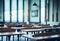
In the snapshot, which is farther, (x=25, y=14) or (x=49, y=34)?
(x=25, y=14)

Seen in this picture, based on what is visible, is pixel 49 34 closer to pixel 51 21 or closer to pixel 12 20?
pixel 51 21

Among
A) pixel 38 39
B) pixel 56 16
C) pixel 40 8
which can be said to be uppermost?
pixel 40 8

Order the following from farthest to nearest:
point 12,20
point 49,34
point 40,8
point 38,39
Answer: point 12,20, point 40,8, point 49,34, point 38,39

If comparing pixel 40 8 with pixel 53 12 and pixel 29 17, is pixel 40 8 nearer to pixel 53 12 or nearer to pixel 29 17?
pixel 29 17

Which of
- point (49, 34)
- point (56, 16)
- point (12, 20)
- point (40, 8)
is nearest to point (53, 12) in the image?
point (56, 16)

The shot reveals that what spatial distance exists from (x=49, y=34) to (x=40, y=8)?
790 centimetres

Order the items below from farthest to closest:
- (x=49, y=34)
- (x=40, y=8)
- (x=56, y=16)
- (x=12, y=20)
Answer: (x=12, y=20) < (x=40, y=8) < (x=56, y=16) < (x=49, y=34)

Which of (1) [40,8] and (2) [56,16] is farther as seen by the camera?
(1) [40,8]

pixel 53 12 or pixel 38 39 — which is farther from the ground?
pixel 53 12

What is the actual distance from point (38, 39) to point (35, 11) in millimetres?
8759

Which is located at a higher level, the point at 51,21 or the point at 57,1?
the point at 57,1

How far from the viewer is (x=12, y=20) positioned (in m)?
11.5

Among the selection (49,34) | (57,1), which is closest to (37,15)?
(57,1)

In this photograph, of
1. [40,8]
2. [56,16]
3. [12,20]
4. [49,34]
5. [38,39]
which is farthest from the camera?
[12,20]
